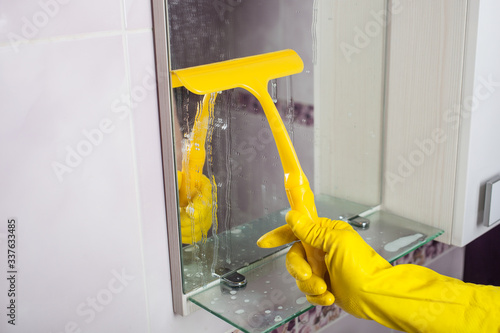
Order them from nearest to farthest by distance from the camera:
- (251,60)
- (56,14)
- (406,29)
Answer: (56,14), (251,60), (406,29)

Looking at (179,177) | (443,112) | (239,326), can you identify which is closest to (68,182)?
(179,177)

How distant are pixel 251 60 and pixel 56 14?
0.20m

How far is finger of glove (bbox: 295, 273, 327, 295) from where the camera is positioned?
0.47 metres

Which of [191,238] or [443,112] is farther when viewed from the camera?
[443,112]

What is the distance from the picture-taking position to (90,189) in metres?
0.45

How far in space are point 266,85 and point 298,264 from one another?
0.62 feet

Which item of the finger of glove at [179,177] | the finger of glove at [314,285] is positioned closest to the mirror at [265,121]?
the finger of glove at [179,177]

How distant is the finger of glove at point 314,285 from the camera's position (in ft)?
1.55

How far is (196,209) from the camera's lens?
1.73ft

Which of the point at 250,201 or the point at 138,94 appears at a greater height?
the point at 138,94

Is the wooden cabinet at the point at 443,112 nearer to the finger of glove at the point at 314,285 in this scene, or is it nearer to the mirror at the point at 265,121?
the mirror at the point at 265,121

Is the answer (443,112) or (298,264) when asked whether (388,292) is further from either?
(443,112)

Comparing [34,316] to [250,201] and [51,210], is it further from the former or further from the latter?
[250,201]

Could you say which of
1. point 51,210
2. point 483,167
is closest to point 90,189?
point 51,210
